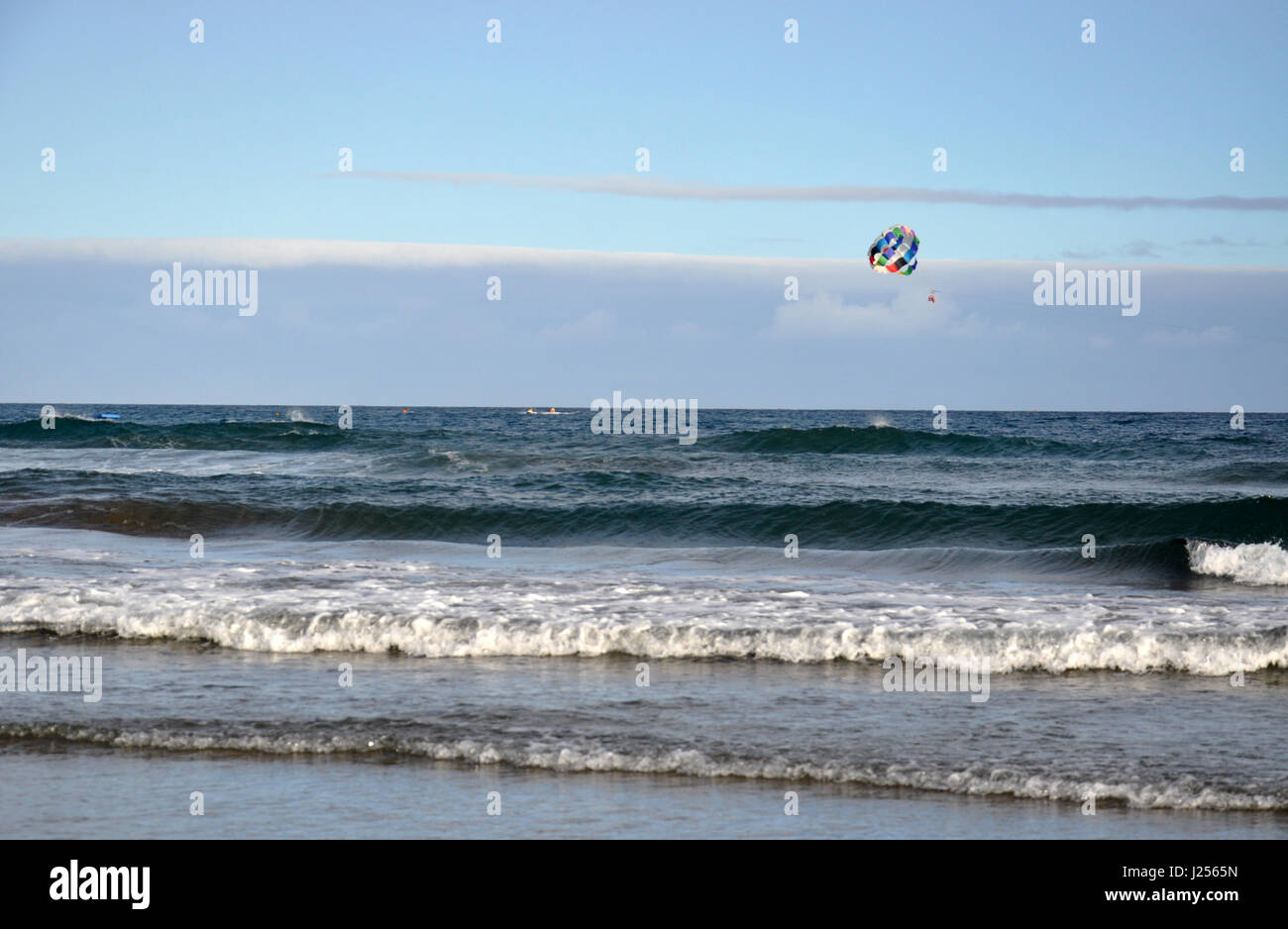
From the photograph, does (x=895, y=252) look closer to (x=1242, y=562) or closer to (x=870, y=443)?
(x=870, y=443)

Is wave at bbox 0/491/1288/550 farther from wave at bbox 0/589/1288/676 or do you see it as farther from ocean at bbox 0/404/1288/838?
A: wave at bbox 0/589/1288/676

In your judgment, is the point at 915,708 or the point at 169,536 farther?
the point at 169,536

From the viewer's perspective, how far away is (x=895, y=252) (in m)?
33.1

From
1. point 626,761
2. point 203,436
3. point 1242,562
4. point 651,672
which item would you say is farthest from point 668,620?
point 203,436

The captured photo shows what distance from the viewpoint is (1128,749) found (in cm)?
704

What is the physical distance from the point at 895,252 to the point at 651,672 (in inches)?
1022

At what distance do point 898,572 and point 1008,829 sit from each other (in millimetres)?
9864

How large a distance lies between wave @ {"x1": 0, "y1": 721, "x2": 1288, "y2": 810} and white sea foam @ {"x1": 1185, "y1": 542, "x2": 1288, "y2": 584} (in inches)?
388

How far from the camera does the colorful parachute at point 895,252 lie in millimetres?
32938

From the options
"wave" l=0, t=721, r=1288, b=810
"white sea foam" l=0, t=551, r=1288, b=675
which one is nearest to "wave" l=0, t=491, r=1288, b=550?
"white sea foam" l=0, t=551, r=1288, b=675

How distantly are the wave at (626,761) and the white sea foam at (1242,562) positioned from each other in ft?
32.3

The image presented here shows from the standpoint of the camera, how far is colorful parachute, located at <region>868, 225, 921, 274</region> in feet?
108
